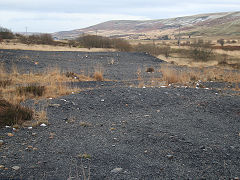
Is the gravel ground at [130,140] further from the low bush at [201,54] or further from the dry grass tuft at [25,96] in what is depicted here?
the low bush at [201,54]

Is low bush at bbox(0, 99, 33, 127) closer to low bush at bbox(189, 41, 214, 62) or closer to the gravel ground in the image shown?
the gravel ground

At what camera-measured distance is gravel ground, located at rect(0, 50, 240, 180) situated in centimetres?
332

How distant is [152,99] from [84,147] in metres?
3.68

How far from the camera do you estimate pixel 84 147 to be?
4090 millimetres

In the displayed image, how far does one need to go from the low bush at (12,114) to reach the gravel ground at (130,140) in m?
0.32

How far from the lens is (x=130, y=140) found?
445cm

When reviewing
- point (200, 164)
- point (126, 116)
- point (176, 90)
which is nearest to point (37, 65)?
point (176, 90)

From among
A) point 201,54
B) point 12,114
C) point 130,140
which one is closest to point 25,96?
point 12,114

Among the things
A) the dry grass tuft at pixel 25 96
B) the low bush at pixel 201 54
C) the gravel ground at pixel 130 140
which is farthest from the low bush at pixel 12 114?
the low bush at pixel 201 54

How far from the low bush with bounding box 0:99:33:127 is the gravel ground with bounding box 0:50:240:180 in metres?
0.32

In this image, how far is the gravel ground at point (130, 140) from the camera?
3.32 m

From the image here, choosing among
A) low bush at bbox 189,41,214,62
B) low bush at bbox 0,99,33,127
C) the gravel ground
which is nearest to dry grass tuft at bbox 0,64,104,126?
low bush at bbox 0,99,33,127

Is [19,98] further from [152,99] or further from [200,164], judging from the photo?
[200,164]

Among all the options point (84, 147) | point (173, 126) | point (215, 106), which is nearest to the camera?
point (84, 147)
